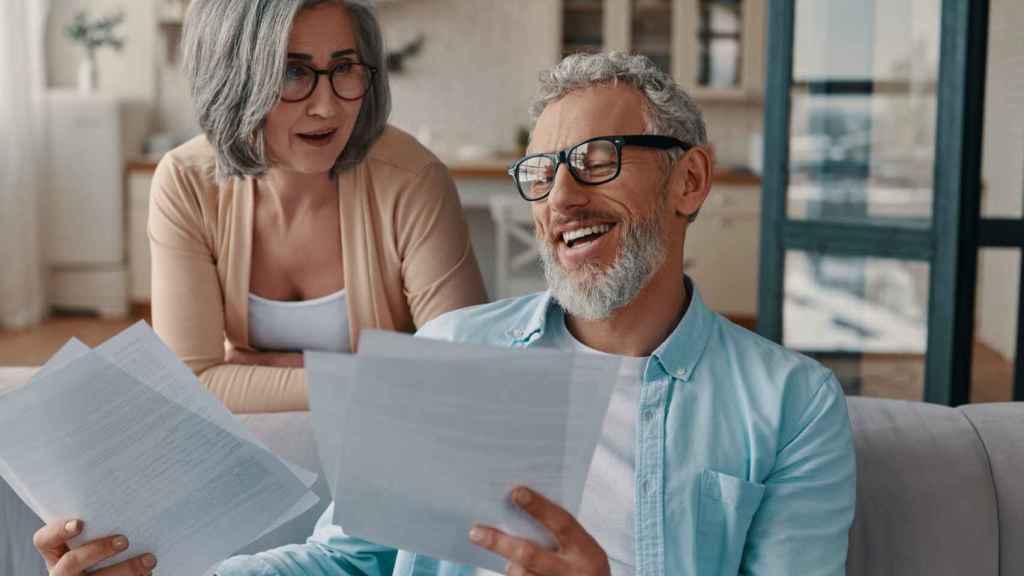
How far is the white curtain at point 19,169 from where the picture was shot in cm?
596

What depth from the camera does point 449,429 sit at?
1036 mm

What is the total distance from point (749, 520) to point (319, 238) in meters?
0.95

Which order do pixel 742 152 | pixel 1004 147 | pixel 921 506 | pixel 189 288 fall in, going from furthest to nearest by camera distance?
pixel 742 152 < pixel 1004 147 < pixel 189 288 < pixel 921 506

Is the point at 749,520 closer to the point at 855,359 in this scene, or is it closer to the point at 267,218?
the point at 267,218

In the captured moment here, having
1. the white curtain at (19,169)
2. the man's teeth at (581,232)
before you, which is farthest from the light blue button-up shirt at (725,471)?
the white curtain at (19,169)

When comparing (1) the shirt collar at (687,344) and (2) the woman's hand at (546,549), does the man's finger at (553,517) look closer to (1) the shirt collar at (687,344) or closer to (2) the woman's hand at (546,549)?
(2) the woman's hand at (546,549)

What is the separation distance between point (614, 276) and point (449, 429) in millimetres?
483

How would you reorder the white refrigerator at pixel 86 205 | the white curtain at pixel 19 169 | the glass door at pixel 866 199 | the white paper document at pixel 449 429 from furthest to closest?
1. the white refrigerator at pixel 86 205
2. the white curtain at pixel 19 169
3. the glass door at pixel 866 199
4. the white paper document at pixel 449 429

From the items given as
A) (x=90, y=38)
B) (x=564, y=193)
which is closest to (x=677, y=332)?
(x=564, y=193)

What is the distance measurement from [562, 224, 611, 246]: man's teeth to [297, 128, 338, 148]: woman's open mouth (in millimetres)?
574

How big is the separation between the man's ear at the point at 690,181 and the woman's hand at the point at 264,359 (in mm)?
768

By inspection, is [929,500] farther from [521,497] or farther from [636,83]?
[521,497]

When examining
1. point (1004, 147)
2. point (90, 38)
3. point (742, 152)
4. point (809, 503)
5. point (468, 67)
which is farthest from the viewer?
point (468, 67)

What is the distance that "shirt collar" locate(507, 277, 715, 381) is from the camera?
150 cm
